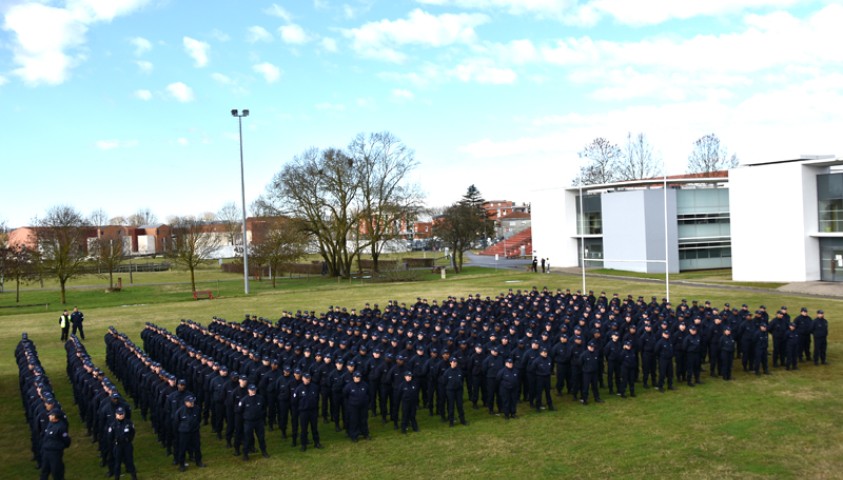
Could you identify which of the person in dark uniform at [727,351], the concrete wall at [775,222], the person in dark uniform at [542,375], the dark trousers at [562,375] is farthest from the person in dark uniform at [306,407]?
the concrete wall at [775,222]

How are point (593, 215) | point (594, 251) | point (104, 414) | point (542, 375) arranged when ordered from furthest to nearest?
point (594, 251), point (593, 215), point (542, 375), point (104, 414)

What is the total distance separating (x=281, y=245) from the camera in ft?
168

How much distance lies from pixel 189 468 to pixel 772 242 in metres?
35.9

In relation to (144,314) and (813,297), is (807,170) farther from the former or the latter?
(144,314)

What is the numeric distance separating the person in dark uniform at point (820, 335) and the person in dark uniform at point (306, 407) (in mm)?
13940

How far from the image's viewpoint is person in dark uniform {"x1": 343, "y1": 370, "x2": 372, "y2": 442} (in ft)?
42.0

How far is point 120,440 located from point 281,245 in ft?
134

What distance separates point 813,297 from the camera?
31625 mm

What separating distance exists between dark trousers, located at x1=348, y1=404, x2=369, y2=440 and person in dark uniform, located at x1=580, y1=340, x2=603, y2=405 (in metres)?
5.16

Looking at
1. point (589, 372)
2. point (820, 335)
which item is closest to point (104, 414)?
point (589, 372)

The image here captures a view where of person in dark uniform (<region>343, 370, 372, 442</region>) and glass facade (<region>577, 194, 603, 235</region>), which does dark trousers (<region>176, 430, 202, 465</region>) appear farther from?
glass facade (<region>577, 194, 603, 235</region>)

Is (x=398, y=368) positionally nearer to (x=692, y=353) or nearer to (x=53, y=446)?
(x=53, y=446)

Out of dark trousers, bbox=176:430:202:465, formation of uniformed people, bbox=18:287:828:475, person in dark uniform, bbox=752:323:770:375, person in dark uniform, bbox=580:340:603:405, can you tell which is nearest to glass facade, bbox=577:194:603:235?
formation of uniformed people, bbox=18:287:828:475

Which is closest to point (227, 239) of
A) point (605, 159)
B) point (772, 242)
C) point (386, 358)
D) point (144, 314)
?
point (605, 159)
